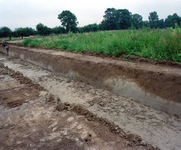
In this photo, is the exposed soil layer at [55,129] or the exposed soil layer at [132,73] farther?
the exposed soil layer at [132,73]

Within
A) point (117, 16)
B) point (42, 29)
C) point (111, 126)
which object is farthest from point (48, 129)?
point (117, 16)

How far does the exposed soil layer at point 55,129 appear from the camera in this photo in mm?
1968

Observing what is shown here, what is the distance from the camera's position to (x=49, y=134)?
216cm

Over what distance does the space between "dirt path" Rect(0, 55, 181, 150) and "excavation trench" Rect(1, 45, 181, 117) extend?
0.59 ft

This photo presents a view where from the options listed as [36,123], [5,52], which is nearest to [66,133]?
[36,123]

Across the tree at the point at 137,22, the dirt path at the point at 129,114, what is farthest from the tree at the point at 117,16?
the dirt path at the point at 129,114

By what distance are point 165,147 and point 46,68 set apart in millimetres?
5844

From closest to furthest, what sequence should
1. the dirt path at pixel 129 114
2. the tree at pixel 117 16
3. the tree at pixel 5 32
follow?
the dirt path at pixel 129 114, the tree at pixel 5 32, the tree at pixel 117 16

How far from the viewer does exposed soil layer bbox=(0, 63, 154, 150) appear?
1968 mm

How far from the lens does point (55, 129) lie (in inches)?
89.6

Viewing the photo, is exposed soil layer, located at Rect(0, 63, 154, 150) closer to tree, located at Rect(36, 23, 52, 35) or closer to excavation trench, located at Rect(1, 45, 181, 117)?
excavation trench, located at Rect(1, 45, 181, 117)

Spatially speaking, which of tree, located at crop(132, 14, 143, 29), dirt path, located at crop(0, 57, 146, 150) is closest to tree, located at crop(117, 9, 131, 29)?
tree, located at crop(132, 14, 143, 29)

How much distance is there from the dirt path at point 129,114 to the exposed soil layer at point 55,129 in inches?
5.7

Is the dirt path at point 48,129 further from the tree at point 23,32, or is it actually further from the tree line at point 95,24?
the tree at point 23,32
